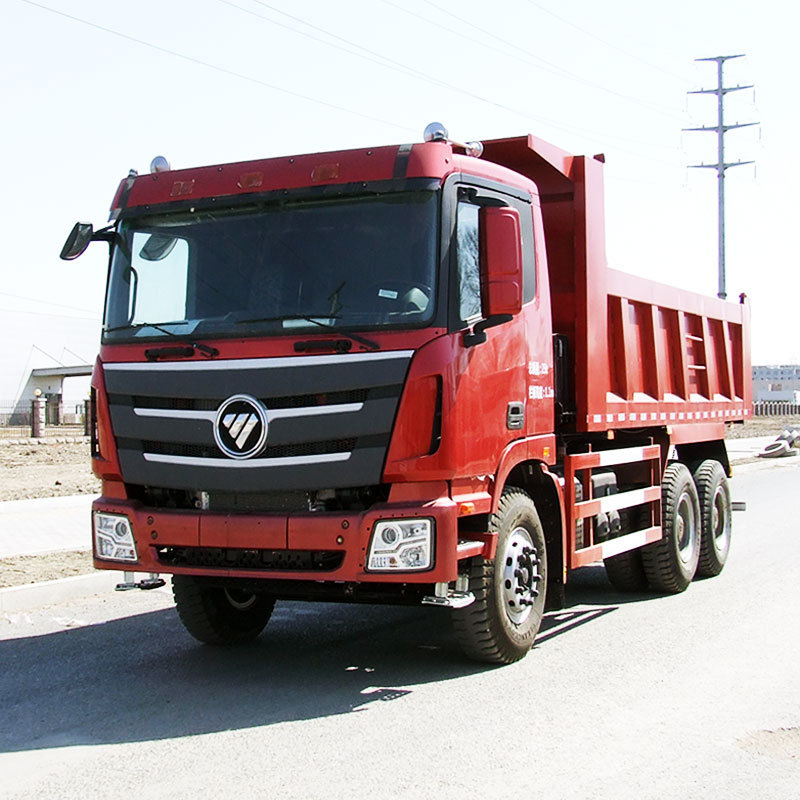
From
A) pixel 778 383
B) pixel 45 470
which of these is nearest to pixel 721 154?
pixel 45 470

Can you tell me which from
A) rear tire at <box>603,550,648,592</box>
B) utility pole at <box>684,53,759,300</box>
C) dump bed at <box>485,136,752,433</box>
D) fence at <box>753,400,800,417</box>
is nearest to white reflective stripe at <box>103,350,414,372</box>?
dump bed at <box>485,136,752,433</box>

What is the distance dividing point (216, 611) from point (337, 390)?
92.1 inches

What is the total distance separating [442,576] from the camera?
5.98 meters

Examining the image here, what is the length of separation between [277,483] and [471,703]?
1.56 metres

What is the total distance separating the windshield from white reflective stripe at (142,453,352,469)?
2.26 ft

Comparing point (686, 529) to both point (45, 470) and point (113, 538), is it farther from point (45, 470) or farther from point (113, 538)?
point (45, 470)

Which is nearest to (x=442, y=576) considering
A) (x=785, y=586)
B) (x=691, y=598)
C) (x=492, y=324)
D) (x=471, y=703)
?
(x=471, y=703)

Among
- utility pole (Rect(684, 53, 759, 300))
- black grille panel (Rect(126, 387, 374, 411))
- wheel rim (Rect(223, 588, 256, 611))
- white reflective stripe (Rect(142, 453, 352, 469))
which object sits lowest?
wheel rim (Rect(223, 588, 256, 611))

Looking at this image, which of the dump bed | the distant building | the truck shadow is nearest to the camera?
the truck shadow

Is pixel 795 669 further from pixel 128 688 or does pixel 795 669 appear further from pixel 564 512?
pixel 128 688

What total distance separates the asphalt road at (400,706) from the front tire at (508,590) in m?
0.17

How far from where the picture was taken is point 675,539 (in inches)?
375

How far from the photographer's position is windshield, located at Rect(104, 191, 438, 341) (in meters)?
6.19

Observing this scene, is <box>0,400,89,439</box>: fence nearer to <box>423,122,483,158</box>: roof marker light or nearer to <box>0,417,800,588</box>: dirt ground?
<box>0,417,800,588</box>: dirt ground
